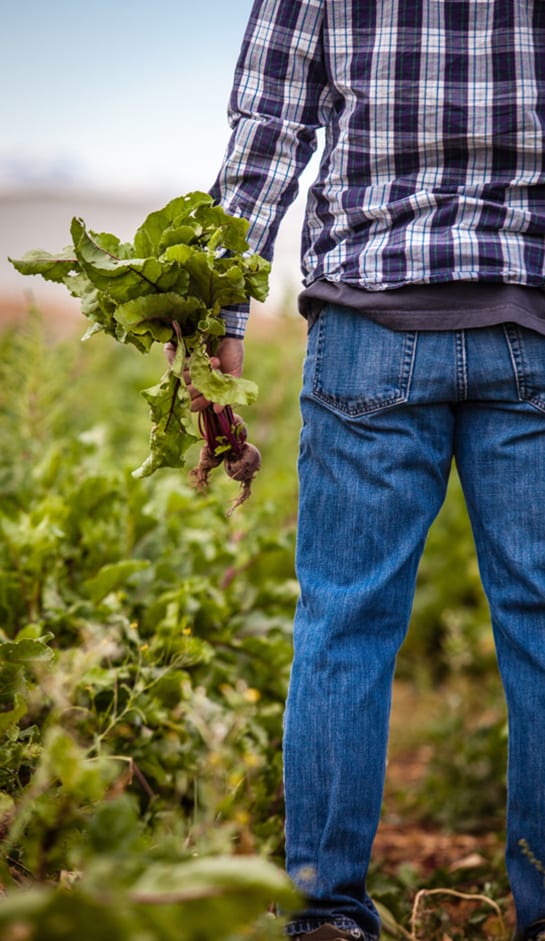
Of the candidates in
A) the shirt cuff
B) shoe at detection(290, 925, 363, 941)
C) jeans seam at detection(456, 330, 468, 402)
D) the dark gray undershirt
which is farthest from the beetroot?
shoe at detection(290, 925, 363, 941)

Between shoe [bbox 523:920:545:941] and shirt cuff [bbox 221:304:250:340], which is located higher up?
shirt cuff [bbox 221:304:250:340]

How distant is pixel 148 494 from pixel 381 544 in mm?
1480

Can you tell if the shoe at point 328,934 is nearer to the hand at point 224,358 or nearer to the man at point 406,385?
the man at point 406,385

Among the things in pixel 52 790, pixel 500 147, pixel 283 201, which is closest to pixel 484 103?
pixel 500 147

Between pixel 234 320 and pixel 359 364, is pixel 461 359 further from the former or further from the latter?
pixel 234 320

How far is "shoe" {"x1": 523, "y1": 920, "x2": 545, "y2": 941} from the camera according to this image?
1.71 metres

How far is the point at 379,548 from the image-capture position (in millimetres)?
1715

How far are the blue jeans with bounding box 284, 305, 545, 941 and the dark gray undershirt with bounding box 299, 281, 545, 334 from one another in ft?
0.08

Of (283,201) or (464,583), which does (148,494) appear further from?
(464,583)

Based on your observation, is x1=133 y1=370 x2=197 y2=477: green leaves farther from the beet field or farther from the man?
the beet field

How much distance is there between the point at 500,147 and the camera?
5.54 feet

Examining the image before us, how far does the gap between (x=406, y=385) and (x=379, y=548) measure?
290 mm

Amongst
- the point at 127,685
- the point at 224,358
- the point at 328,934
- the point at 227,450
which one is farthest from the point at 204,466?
the point at 328,934

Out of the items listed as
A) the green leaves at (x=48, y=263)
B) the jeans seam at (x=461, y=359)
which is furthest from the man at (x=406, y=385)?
the green leaves at (x=48, y=263)
